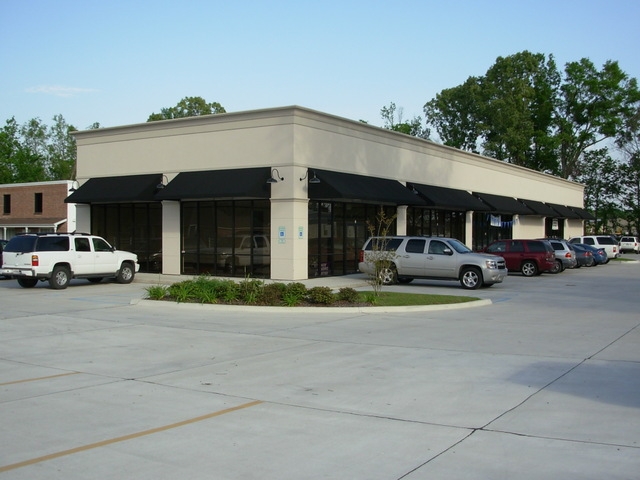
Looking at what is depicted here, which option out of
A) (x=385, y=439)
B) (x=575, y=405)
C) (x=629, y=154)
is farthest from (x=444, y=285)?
(x=629, y=154)

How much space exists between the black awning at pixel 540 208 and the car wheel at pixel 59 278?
110 ft

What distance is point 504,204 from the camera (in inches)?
1667

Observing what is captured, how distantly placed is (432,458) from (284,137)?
65.9ft

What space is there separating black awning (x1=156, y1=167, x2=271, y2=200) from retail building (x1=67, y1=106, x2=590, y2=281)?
0.18 ft

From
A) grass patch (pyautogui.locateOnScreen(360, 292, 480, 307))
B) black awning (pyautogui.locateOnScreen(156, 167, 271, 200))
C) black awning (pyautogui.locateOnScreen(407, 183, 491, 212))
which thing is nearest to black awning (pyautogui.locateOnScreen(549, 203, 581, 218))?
black awning (pyautogui.locateOnScreen(407, 183, 491, 212))

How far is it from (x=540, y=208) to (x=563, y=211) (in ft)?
20.1

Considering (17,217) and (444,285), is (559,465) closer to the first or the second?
(444,285)

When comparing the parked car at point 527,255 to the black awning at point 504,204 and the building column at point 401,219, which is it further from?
the black awning at point 504,204

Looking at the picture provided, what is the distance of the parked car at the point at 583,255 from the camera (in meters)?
39.3

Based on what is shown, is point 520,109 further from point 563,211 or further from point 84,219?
point 84,219

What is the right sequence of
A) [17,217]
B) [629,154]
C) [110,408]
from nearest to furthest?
[110,408] → [17,217] → [629,154]

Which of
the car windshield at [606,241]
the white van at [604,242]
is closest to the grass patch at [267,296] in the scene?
the white van at [604,242]

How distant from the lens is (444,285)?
26.0m

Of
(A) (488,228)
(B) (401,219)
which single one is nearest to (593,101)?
(A) (488,228)
